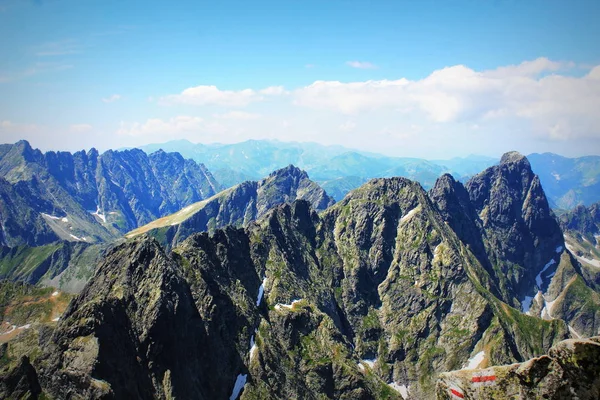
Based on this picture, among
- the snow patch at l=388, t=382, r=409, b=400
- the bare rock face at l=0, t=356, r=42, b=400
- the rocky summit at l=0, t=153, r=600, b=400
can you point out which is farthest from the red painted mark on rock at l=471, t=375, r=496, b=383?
the snow patch at l=388, t=382, r=409, b=400

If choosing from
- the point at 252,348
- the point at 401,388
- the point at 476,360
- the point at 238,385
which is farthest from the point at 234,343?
the point at 476,360

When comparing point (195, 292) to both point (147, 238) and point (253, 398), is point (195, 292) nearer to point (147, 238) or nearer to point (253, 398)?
point (147, 238)

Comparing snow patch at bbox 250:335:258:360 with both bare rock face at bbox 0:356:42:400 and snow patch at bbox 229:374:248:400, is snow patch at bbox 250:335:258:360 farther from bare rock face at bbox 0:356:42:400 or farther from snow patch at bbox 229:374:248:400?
bare rock face at bbox 0:356:42:400

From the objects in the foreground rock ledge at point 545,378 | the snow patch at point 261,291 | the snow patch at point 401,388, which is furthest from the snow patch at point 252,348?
the foreground rock ledge at point 545,378

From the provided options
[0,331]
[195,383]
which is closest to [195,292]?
[195,383]

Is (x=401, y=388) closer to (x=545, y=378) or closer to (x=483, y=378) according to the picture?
(x=483, y=378)

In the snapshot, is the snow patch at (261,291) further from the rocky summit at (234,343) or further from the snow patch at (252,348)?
the snow patch at (252,348)
